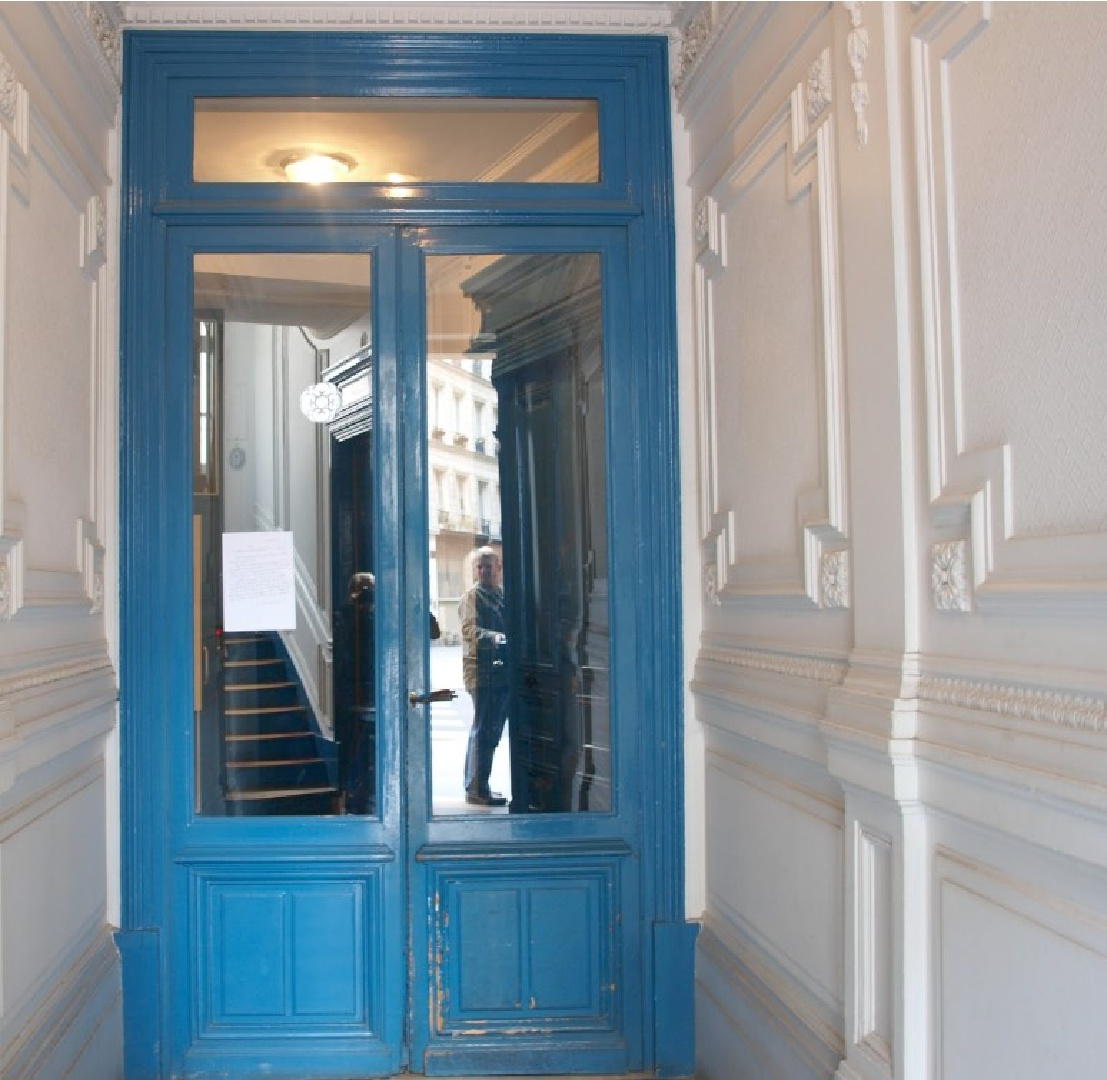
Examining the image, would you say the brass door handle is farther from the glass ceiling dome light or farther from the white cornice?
the white cornice

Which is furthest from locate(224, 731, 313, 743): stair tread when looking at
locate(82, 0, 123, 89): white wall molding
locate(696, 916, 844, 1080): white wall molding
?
locate(82, 0, 123, 89): white wall molding

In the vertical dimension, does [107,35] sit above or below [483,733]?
above

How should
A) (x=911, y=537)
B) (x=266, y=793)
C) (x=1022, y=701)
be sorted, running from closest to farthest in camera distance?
(x=1022, y=701) → (x=911, y=537) → (x=266, y=793)

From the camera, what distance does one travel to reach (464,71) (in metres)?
→ 3.38

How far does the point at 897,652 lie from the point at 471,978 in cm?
180

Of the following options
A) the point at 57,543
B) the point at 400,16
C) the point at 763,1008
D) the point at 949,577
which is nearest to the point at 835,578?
the point at 949,577

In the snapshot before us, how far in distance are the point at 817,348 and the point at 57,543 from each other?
5.76 feet

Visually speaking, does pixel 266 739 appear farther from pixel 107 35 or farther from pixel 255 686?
pixel 107 35

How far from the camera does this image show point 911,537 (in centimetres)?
203

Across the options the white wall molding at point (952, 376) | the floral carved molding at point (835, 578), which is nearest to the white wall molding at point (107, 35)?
the white wall molding at point (952, 376)

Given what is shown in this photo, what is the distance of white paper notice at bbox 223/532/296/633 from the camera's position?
3.30 metres

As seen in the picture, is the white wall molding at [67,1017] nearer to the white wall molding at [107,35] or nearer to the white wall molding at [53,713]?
the white wall molding at [53,713]

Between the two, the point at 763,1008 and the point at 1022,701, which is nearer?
the point at 1022,701

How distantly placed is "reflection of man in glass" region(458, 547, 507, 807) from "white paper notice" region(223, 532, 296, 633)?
19.6 inches
